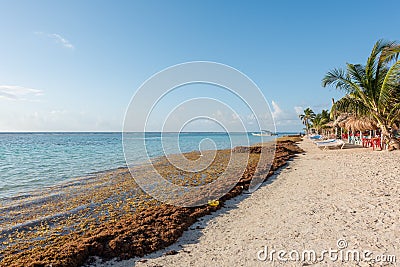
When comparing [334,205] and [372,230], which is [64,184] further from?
[372,230]

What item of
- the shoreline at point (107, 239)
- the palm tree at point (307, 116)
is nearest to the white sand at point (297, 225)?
the shoreline at point (107, 239)

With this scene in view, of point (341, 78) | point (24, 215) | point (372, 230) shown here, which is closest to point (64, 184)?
point (24, 215)

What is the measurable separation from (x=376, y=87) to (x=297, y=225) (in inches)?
506

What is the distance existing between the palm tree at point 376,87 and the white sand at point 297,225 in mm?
7222

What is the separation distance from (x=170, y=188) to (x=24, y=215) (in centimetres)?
461

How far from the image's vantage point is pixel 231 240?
4742mm

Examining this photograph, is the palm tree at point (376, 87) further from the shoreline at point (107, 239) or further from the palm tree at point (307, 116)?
the palm tree at point (307, 116)

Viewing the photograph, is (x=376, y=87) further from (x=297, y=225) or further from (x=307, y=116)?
(x=307, y=116)

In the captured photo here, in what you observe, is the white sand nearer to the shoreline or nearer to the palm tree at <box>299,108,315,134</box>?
the shoreline

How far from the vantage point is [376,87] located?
14.3 meters

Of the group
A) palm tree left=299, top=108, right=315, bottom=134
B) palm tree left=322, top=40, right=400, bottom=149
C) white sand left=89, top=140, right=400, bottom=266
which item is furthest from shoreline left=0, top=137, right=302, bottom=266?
palm tree left=299, top=108, right=315, bottom=134

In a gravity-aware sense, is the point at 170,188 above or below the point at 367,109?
below

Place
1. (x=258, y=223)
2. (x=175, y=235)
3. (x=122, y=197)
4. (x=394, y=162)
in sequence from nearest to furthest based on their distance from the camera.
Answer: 1. (x=175, y=235)
2. (x=258, y=223)
3. (x=122, y=197)
4. (x=394, y=162)

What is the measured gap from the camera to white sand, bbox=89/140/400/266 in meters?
4.15
